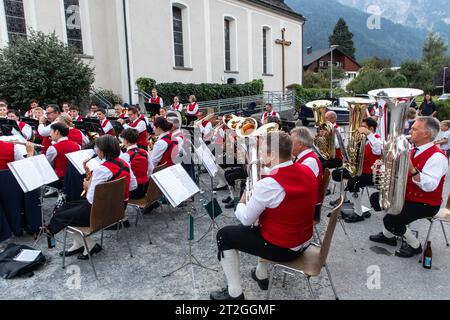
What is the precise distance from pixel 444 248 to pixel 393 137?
5.19 ft

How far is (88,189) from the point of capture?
373 cm

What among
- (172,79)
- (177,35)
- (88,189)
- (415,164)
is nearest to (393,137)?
(415,164)

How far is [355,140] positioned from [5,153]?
4665 millimetres

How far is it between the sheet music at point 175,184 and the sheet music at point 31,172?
149 centimetres

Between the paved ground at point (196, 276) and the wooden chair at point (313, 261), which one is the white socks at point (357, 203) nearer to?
the paved ground at point (196, 276)

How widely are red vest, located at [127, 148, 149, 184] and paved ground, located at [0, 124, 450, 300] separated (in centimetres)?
84

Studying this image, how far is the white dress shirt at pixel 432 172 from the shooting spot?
3432mm

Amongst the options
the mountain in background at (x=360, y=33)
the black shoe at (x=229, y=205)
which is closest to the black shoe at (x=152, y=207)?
the black shoe at (x=229, y=205)

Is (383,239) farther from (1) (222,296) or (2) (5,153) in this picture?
(2) (5,153)

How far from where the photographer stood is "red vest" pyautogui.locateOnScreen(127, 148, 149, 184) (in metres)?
4.67

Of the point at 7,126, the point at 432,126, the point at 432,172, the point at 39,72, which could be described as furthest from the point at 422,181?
the point at 39,72

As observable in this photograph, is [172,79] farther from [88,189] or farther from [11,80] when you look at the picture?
[88,189]

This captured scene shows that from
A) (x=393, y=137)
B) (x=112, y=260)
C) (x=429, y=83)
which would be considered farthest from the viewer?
(x=429, y=83)

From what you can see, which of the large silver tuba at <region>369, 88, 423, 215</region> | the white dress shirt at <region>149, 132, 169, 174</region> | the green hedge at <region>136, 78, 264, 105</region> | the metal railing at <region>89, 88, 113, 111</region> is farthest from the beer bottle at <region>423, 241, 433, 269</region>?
the green hedge at <region>136, 78, 264, 105</region>
